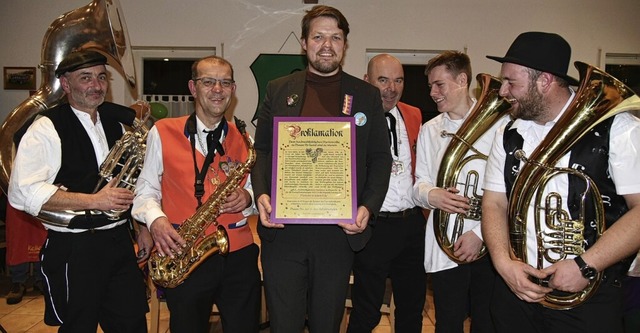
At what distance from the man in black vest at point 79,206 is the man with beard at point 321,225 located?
104 centimetres

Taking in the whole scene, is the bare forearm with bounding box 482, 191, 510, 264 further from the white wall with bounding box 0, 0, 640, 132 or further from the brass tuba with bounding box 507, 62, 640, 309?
the white wall with bounding box 0, 0, 640, 132

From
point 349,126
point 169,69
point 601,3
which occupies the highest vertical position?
point 601,3

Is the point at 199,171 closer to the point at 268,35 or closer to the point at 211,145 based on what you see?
the point at 211,145

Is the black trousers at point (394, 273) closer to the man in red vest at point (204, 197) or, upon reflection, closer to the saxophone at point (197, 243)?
the man in red vest at point (204, 197)

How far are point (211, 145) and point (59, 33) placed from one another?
5.37 feet

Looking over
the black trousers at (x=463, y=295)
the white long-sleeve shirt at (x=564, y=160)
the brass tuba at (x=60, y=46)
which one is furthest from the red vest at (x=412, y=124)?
the brass tuba at (x=60, y=46)

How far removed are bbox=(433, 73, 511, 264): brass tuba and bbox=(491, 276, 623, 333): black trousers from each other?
56 centimetres

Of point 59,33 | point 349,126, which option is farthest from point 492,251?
point 59,33

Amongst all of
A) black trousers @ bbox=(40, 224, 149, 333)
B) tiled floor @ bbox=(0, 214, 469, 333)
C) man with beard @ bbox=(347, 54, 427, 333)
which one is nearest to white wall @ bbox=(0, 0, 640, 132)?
tiled floor @ bbox=(0, 214, 469, 333)

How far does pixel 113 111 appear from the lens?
2.98m

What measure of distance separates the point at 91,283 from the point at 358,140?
69.7 inches

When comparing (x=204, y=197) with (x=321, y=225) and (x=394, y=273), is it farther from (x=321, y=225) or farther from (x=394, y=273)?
(x=394, y=273)

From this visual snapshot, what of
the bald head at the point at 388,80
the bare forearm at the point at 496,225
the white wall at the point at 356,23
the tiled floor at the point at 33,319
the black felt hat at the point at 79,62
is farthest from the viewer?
the white wall at the point at 356,23

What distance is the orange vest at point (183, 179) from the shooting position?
2.61 metres
